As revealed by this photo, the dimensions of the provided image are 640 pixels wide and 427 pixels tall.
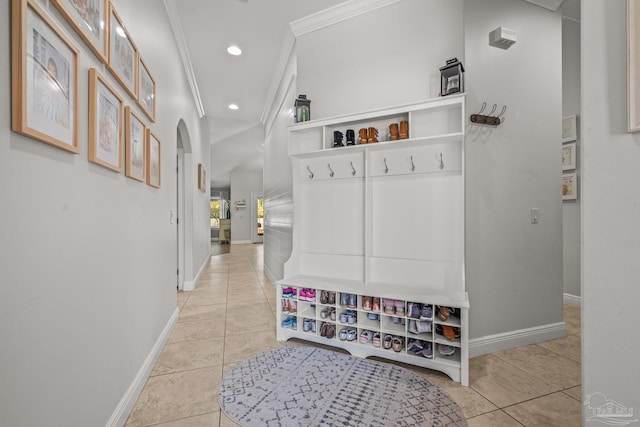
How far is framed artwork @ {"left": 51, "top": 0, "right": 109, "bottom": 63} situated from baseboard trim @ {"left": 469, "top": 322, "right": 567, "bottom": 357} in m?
2.85

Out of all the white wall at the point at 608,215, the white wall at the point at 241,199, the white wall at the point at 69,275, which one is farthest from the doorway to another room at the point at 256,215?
the white wall at the point at 608,215

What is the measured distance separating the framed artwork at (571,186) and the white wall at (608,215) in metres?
3.18

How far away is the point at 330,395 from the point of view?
166cm

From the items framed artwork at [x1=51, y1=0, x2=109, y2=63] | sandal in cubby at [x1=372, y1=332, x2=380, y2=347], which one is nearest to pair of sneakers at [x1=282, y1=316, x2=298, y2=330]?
sandal in cubby at [x1=372, y1=332, x2=380, y2=347]

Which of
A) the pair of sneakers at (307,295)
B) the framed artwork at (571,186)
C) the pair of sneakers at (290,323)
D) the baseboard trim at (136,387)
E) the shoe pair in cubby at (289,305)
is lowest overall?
the baseboard trim at (136,387)

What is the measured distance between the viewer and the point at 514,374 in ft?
6.24

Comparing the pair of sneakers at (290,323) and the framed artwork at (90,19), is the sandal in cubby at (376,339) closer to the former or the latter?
the pair of sneakers at (290,323)

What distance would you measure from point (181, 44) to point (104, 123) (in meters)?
2.33

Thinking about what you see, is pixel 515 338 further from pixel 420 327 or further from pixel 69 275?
pixel 69 275

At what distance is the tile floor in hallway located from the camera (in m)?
1.51

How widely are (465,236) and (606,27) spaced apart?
59.6 inches

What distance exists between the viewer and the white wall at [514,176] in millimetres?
2156

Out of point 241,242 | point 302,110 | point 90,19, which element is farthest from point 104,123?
point 241,242

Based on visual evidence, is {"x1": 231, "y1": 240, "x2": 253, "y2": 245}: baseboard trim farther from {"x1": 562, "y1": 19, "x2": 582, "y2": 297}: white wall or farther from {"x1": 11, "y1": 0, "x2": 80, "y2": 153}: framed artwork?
{"x1": 11, "y1": 0, "x2": 80, "y2": 153}: framed artwork
